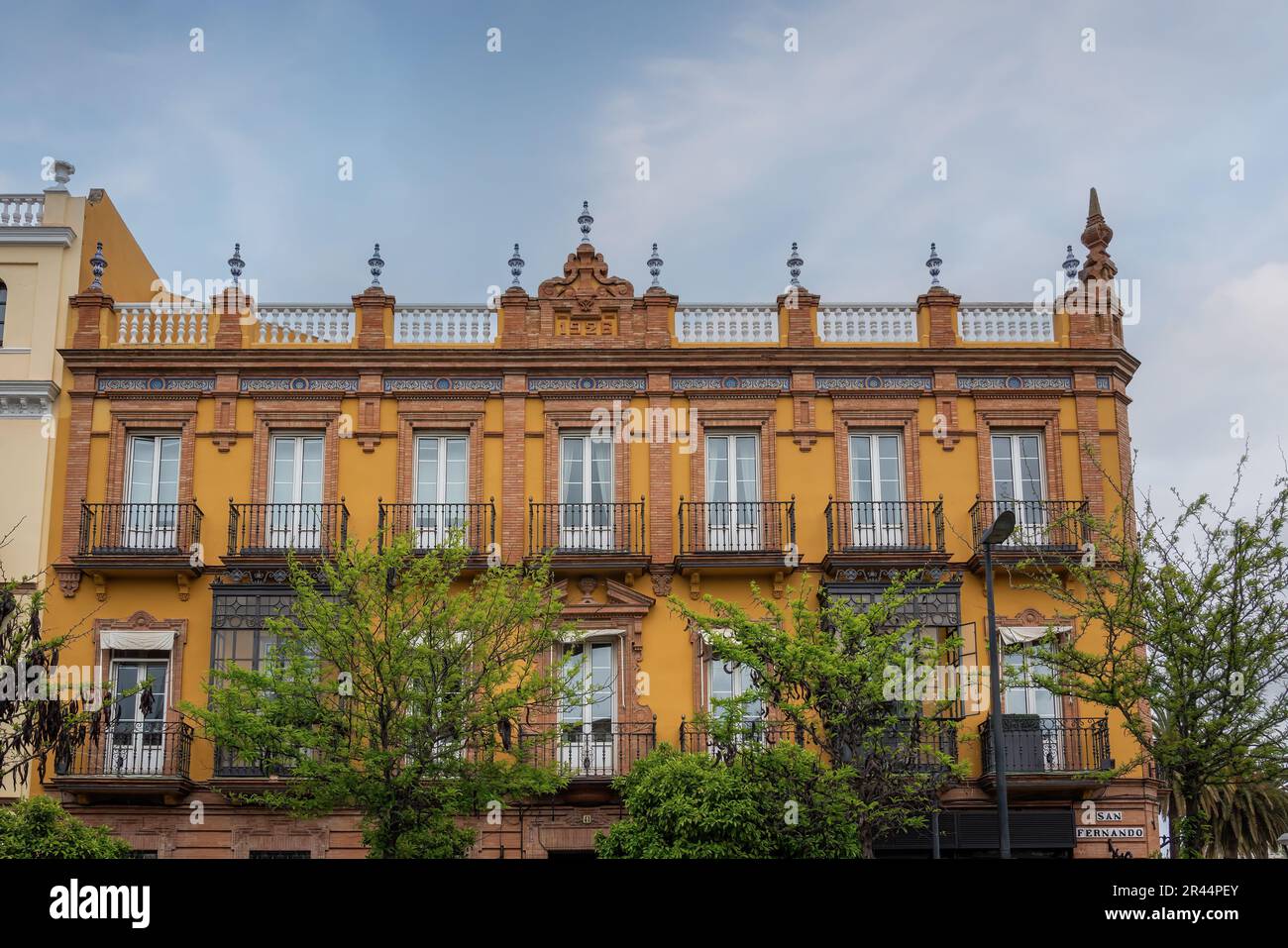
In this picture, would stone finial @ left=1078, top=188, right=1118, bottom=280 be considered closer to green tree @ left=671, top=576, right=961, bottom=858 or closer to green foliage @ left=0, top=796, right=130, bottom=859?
green tree @ left=671, top=576, right=961, bottom=858

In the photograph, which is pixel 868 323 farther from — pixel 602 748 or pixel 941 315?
pixel 602 748

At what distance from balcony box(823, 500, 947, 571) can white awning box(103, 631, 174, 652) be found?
38.0 ft

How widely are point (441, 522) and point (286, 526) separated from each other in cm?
274

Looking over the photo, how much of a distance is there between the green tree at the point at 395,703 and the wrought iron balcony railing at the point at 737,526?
173 inches

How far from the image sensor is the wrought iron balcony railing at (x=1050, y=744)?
25.8 m

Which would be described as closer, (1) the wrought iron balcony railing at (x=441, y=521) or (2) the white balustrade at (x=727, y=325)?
(1) the wrought iron balcony railing at (x=441, y=521)

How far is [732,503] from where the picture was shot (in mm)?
27438

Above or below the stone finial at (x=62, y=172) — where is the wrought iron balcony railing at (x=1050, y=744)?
below

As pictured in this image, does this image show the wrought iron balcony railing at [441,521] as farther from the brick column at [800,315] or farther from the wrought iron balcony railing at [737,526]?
the brick column at [800,315]

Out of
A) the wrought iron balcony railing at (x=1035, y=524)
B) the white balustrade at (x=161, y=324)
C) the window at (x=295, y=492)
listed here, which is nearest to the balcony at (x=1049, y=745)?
the wrought iron balcony railing at (x=1035, y=524)

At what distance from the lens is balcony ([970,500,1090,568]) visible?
1043 inches

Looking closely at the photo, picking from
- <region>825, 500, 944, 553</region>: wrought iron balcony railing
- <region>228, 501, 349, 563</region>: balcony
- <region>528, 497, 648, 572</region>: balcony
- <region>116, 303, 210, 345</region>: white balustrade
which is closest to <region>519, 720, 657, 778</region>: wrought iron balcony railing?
<region>528, 497, 648, 572</region>: balcony
